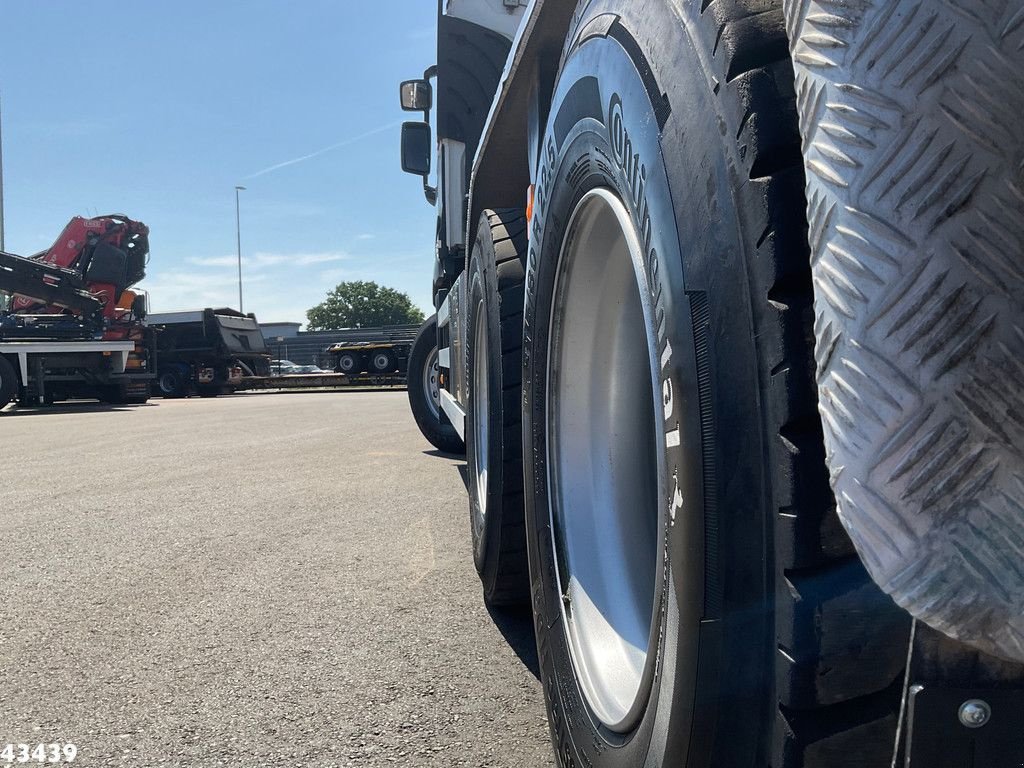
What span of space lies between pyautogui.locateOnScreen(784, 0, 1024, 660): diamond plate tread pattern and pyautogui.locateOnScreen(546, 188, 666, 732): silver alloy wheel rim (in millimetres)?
751

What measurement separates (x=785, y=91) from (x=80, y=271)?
1929 cm

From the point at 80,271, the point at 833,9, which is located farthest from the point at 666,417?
the point at 80,271

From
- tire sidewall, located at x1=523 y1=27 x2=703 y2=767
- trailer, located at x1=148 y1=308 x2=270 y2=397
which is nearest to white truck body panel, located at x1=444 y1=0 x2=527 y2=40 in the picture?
tire sidewall, located at x1=523 y1=27 x2=703 y2=767

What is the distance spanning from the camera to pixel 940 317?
0.58 meters

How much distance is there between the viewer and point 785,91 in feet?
2.51

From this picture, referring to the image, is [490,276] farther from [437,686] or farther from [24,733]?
[24,733]

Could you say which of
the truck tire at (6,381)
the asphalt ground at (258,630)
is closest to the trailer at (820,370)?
the asphalt ground at (258,630)

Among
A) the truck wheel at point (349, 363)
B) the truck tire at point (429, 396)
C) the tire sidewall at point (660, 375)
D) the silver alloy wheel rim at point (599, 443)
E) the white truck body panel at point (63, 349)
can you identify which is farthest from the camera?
the truck wheel at point (349, 363)

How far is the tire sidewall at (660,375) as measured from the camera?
33.4 inches

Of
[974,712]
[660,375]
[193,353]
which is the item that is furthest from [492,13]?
[193,353]

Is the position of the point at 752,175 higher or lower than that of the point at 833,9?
lower

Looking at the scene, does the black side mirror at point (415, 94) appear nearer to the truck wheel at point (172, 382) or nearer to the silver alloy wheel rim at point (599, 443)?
the silver alloy wheel rim at point (599, 443)

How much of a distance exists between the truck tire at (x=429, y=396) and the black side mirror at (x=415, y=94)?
1.65 metres

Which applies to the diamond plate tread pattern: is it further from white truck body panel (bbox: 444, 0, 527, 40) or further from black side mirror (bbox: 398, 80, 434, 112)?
black side mirror (bbox: 398, 80, 434, 112)
